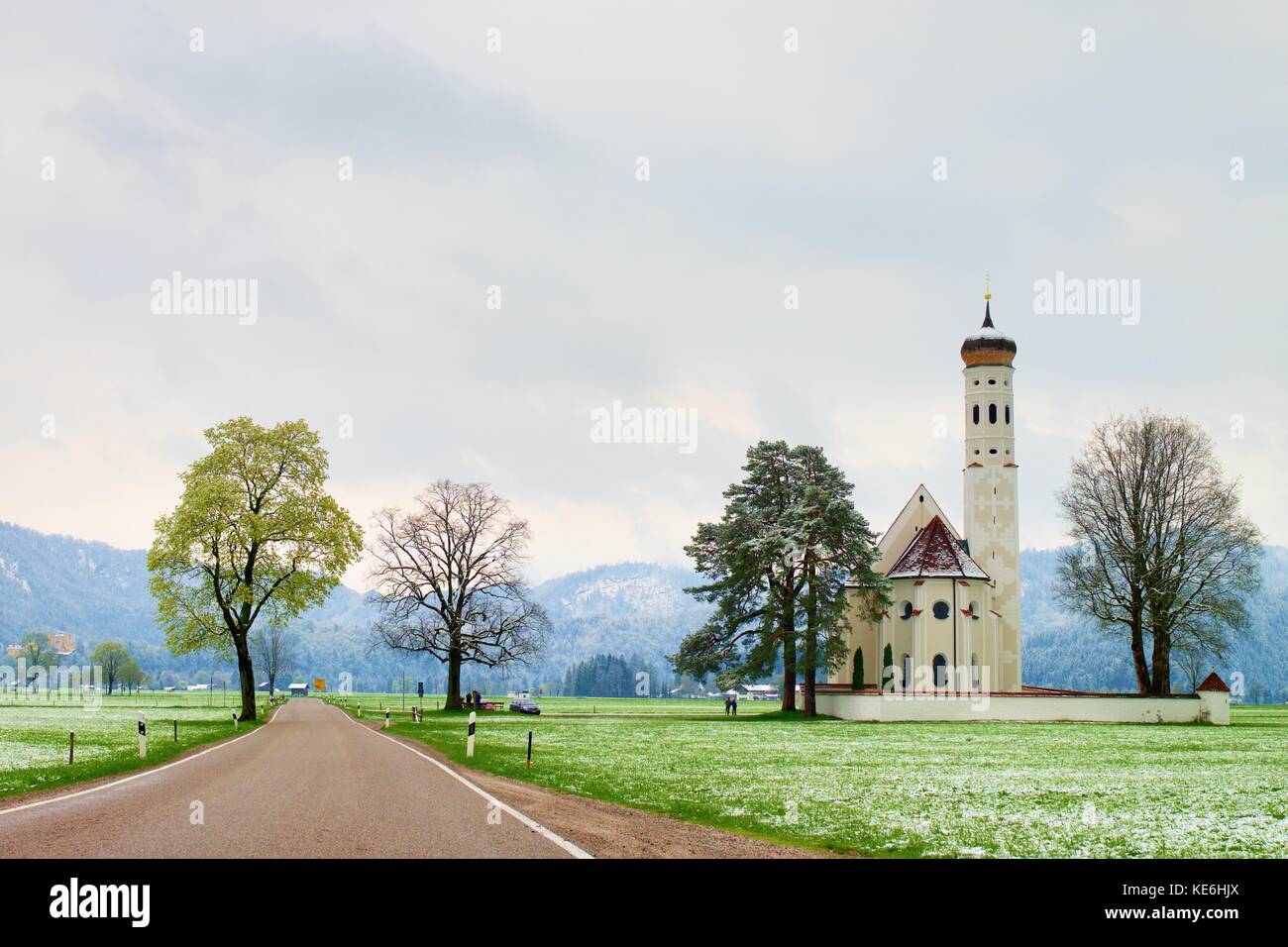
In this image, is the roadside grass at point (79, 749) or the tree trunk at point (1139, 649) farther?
the tree trunk at point (1139, 649)

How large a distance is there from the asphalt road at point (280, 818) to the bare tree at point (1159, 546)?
→ 5165 cm

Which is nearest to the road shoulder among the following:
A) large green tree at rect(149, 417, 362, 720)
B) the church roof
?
large green tree at rect(149, 417, 362, 720)

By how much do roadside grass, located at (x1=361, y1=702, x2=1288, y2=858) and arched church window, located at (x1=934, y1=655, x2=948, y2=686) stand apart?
27.1m

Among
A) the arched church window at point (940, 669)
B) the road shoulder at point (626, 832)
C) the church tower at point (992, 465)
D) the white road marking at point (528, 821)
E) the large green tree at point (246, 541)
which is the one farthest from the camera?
the church tower at point (992, 465)

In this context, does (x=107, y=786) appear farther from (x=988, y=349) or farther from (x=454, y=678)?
(x=988, y=349)

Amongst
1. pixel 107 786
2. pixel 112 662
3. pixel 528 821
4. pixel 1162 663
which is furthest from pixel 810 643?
pixel 112 662

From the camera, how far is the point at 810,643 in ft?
205

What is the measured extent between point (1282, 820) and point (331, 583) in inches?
1832

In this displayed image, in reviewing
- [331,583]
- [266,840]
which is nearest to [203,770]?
[266,840]

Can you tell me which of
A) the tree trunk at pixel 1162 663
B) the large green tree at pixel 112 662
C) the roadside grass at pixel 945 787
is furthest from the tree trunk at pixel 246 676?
the large green tree at pixel 112 662

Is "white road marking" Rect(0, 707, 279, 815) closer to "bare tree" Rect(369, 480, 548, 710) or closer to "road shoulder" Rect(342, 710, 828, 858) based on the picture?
"road shoulder" Rect(342, 710, 828, 858)

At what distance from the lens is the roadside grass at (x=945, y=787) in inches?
570

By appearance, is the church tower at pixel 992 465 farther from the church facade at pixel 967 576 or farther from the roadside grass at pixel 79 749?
the roadside grass at pixel 79 749

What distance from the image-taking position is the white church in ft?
207
